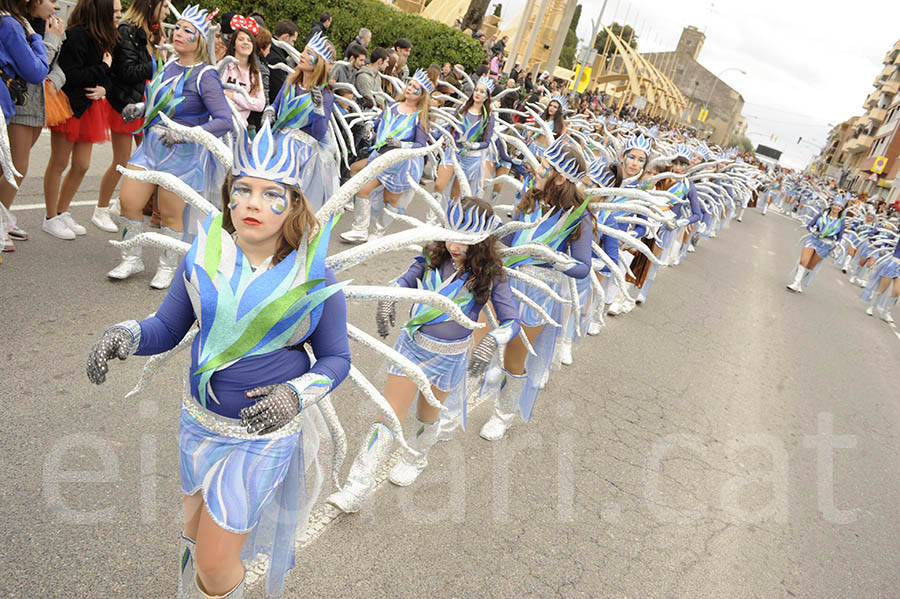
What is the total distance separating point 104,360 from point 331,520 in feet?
5.97

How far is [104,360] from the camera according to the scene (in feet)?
6.82

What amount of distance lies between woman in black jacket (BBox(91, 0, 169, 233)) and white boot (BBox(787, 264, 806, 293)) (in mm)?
12811

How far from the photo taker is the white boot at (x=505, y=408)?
→ 4782 mm

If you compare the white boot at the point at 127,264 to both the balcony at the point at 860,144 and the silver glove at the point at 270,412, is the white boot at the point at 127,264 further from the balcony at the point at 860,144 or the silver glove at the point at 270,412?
the balcony at the point at 860,144

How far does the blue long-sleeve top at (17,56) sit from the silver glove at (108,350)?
11.4 feet

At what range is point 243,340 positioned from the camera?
2.17 meters

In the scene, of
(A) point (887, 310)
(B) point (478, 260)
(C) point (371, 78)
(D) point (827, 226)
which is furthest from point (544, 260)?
(A) point (887, 310)

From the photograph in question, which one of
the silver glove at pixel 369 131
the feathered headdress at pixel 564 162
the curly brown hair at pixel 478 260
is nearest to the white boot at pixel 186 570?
the curly brown hair at pixel 478 260

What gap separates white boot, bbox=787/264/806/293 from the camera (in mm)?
14156

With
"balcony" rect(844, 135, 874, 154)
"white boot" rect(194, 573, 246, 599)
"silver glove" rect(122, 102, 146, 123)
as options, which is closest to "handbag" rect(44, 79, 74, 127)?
"silver glove" rect(122, 102, 146, 123)

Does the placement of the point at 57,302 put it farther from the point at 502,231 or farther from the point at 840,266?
the point at 840,266

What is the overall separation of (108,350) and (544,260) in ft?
8.77

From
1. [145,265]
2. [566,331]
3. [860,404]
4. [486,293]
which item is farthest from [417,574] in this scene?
[860,404]

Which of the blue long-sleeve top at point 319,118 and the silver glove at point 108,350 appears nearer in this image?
the silver glove at point 108,350
